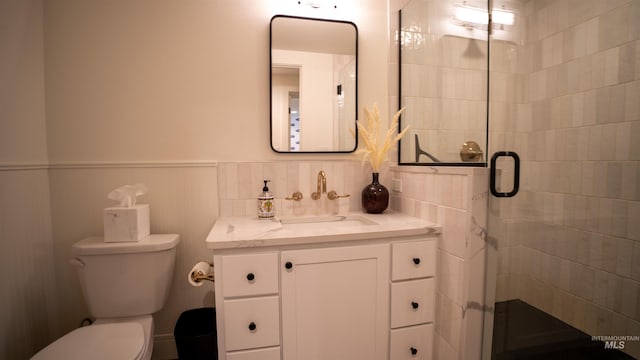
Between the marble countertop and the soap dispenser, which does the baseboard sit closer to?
the marble countertop

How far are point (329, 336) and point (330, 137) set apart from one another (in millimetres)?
1063

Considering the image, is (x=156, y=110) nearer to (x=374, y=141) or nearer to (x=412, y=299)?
(x=374, y=141)

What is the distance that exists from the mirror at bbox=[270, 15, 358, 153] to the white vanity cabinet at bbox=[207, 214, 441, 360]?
0.61 meters

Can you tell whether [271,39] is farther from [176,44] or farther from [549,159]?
[549,159]

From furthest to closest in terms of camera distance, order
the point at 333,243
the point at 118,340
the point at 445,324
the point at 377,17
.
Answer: the point at 377,17
the point at 445,324
the point at 333,243
the point at 118,340

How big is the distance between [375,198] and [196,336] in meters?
1.14

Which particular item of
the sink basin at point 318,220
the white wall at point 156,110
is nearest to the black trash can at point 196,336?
the white wall at point 156,110

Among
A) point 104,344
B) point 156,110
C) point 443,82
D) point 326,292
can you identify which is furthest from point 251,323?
point 443,82

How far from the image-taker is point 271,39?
1.68m

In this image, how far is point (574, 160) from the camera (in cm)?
113

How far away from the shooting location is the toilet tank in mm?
1359

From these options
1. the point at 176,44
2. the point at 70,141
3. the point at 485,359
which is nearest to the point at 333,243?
the point at 485,359

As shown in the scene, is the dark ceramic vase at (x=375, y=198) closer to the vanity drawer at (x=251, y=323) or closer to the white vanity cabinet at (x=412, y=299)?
the white vanity cabinet at (x=412, y=299)

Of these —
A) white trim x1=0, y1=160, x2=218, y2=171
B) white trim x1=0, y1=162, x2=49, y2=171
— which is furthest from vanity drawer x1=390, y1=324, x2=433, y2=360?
white trim x1=0, y1=162, x2=49, y2=171
